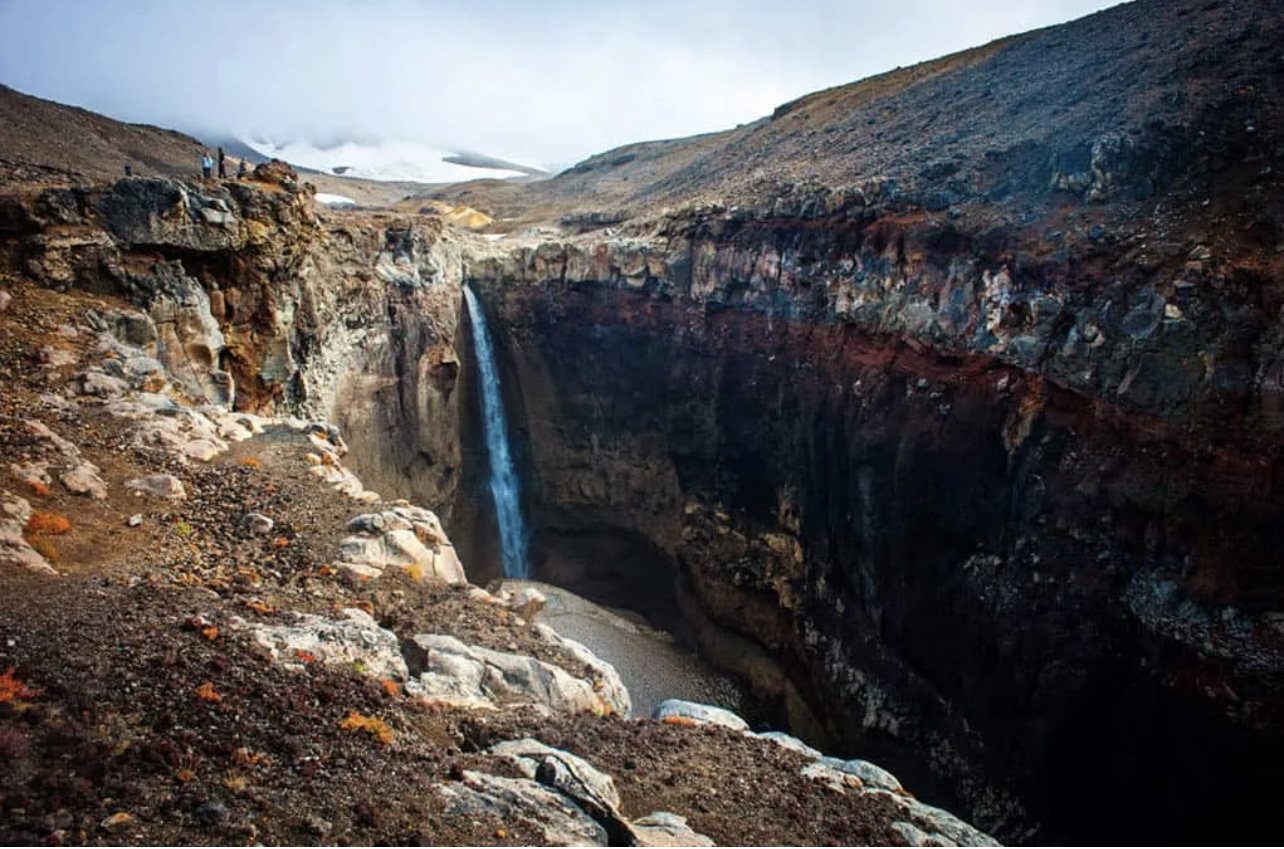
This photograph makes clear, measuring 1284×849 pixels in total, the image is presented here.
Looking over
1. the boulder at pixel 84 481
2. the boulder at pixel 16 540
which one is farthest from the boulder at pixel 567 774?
the boulder at pixel 84 481

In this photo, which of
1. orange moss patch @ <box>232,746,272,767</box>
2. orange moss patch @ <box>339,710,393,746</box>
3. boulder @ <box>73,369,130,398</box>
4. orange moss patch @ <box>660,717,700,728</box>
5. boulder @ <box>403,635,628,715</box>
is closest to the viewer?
orange moss patch @ <box>232,746,272,767</box>

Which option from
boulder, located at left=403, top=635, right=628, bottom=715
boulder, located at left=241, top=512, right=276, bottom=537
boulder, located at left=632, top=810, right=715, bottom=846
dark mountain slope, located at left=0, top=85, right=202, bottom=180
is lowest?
boulder, located at left=632, top=810, right=715, bottom=846

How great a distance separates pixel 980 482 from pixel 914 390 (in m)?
3.11

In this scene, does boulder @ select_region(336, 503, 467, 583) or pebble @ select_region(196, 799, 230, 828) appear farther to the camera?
boulder @ select_region(336, 503, 467, 583)

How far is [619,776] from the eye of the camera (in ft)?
32.6

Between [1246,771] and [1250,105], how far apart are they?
1479 cm

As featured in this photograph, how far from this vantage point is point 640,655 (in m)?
26.1

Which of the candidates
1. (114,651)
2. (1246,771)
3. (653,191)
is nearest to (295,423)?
(114,651)

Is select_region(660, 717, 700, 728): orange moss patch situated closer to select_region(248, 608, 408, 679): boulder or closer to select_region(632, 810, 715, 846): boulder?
select_region(632, 810, 715, 846): boulder

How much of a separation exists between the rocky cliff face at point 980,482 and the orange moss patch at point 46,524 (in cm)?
1838

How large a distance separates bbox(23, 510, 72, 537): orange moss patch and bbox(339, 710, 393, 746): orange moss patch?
5.57 m

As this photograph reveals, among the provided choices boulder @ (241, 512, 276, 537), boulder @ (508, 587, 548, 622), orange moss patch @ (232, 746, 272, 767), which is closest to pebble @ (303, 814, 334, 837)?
orange moss patch @ (232, 746, 272, 767)

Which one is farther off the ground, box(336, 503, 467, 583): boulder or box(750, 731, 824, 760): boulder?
box(336, 503, 467, 583): boulder

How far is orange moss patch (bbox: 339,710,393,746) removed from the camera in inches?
332
